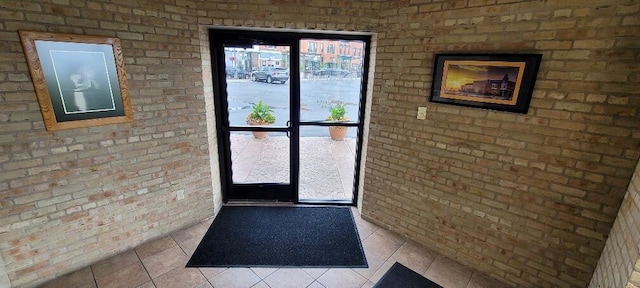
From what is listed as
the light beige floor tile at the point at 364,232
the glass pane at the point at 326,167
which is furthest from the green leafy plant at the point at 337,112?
the light beige floor tile at the point at 364,232

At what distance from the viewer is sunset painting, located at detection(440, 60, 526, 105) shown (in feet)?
6.98

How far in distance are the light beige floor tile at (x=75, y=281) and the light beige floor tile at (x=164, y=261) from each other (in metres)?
0.41

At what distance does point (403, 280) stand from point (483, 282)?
751 millimetres

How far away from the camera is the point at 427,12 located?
8.21ft

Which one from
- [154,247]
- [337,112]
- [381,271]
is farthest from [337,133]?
[154,247]

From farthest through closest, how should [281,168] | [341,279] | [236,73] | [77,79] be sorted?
[281,168] < [236,73] < [341,279] < [77,79]

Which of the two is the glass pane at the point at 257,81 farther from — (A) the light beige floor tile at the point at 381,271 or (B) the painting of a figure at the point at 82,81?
(A) the light beige floor tile at the point at 381,271

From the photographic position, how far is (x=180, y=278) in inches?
95.0

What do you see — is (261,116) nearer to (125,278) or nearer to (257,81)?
(257,81)

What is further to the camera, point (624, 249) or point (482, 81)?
point (482, 81)

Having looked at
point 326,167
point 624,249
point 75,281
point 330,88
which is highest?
point 330,88

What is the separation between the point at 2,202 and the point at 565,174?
4.28 m

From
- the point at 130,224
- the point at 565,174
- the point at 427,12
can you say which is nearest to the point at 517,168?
the point at 565,174

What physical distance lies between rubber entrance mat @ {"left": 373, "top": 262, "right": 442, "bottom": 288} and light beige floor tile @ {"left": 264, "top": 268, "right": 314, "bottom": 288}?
64 centimetres
